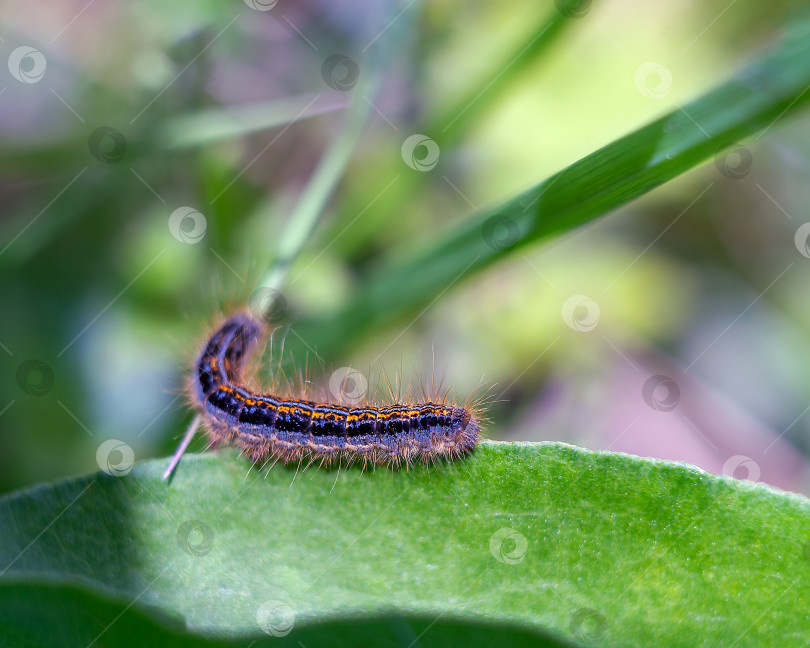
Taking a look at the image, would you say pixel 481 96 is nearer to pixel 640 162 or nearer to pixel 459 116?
pixel 459 116

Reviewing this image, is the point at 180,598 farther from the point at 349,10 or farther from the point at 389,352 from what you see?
the point at 349,10

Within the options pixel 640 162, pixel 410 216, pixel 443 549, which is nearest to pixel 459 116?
pixel 410 216

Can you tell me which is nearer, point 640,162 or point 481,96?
point 640,162

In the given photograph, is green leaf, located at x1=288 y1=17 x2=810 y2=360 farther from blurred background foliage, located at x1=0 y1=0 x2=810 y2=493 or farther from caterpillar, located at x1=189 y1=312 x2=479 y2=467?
blurred background foliage, located at x1=0 y1=0 x2=810 y2=493

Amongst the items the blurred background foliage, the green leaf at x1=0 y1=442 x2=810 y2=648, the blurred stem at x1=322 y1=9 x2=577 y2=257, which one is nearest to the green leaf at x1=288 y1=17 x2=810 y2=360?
the blurred background foliage

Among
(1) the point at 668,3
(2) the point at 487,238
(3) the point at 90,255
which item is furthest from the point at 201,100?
(1) the point at 668,3
